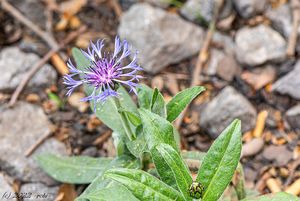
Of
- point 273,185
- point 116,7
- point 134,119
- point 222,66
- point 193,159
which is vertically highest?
point 116,7

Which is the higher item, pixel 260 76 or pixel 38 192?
pixel 260 76

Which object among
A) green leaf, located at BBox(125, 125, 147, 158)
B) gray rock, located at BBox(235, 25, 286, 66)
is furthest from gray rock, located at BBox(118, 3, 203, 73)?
green leaf, located at BBox(125, 125, 147, 158)

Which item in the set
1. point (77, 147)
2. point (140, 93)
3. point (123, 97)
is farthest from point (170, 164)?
point (77, 147)

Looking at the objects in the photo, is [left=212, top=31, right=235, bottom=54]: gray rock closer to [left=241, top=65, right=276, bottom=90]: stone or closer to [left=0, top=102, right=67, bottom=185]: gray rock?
[left=241, top=65, right=276, bottom=90]: stone


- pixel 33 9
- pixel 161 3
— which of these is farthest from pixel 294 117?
pixel 33 9

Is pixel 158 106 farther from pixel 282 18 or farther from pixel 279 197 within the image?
pixel 282 18

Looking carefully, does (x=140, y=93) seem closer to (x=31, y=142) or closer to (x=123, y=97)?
(x=123, y=97)

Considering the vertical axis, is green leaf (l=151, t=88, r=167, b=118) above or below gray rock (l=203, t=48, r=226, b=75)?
above
